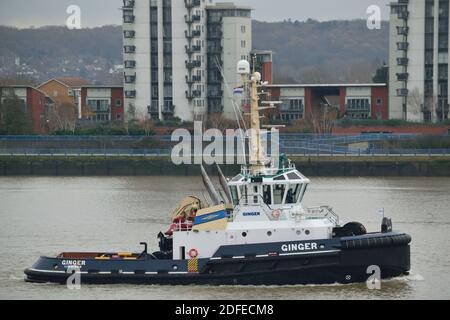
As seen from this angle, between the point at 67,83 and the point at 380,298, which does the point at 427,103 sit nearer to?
the point at 67,83

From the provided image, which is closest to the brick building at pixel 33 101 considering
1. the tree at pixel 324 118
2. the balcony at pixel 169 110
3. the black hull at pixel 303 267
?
the balcony at pixel 169 110

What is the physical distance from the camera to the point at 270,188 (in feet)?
95.9

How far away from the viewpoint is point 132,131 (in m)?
72.1

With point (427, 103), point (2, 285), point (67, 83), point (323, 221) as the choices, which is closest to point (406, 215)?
point (323, 221)

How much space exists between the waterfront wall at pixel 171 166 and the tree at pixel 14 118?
25.8 ft

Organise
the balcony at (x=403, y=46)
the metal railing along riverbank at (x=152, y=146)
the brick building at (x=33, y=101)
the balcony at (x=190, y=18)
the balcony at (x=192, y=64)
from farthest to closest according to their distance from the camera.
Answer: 1. the brick building at (x=33, y=101)
2. the balcony at (x=192, y=64)
3. the balcony at (x=190, y=18)
4. the balcony at (x=403, y=46)
5. the metal railing along riverbank at (x=152, y=146)

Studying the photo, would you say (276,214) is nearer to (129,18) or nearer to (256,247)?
(256,247)

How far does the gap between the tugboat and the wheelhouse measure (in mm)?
25

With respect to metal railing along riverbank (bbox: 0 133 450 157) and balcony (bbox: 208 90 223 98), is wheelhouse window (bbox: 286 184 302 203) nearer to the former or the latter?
metal railing along riverbank (bbox: 0 133 450 157)

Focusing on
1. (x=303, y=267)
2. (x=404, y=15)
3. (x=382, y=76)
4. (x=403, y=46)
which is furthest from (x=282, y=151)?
(x=303, y=267)

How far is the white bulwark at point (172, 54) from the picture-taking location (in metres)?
77.8

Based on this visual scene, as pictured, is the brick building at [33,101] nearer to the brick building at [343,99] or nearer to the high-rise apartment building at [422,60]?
the brick building at [343,99]
